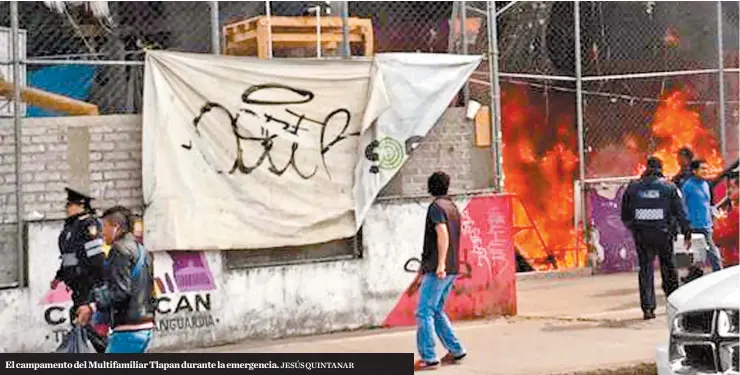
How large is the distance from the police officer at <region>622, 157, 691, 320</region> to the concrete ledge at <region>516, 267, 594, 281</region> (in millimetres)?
3826

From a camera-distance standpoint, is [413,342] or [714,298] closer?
Answer: [714,298]

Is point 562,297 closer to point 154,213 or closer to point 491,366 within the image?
point 491,366

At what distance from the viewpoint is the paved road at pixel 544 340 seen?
9281mm

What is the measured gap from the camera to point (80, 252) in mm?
9523

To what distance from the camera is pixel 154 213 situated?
10273 mm

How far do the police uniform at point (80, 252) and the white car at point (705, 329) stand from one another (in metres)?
4.53

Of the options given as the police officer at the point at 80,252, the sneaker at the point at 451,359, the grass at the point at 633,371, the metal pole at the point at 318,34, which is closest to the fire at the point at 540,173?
the metal pole at the point at 318,34

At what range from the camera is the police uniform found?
9.23 m

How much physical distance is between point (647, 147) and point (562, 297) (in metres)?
3.95

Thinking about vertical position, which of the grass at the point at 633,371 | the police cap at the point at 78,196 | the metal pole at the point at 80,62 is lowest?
the grass at the point at 633,371

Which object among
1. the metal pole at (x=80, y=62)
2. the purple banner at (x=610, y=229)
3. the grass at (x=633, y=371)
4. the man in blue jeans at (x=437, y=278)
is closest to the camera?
the grass at (x=633, y=371)

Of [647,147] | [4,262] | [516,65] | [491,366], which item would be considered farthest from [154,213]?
[647,147]

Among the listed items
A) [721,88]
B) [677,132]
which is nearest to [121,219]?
[677,132]

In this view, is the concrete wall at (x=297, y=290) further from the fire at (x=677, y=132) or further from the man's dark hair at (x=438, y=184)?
the fire at (x=677, y=132)
